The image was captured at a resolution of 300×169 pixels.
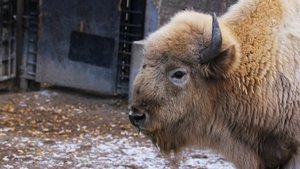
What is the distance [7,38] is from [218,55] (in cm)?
559

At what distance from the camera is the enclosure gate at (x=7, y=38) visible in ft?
29.5

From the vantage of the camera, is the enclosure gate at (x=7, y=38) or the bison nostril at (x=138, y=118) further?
the enclosure gate at (x=7, y=38)

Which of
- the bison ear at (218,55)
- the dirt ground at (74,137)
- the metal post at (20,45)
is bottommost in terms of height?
the dirt ground at (74,137)

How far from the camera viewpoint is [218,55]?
3963mm

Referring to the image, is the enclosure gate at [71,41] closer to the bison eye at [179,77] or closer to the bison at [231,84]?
the bison at [231,84]

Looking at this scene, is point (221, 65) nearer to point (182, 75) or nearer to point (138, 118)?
point (182, 75)

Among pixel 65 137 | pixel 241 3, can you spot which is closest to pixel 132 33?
pixel 65 137

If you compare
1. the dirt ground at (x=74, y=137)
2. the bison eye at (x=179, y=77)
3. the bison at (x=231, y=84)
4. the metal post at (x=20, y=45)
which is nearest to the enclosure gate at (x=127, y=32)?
the dirt ground at (x=74, y=137)

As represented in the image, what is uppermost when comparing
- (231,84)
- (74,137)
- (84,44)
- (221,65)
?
(221,65)

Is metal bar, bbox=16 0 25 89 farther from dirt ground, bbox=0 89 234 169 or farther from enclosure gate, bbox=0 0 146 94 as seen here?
dirt ground, bbox=0 89 234 169

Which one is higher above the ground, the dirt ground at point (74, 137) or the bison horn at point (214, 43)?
the bison horn at point (214, 43)

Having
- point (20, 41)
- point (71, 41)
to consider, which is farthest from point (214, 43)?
point (20, 41)

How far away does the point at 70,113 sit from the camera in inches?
316

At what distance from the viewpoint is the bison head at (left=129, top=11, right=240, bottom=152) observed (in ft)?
13.0
